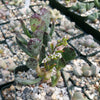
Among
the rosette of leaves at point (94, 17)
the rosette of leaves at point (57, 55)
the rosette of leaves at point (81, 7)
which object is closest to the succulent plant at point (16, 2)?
the rosette of leaves at point (81, 7)

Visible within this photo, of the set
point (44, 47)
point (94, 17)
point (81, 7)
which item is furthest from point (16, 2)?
point (44, 47)

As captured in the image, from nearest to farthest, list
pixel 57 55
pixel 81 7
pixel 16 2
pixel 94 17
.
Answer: pixel 57 55
pixel 94 17
pixel 81 7
pixel 16 2

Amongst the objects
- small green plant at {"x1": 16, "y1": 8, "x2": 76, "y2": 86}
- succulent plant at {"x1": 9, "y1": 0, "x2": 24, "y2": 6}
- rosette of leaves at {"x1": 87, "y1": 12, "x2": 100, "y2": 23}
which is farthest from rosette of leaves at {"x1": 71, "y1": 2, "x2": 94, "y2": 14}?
small green plant at {"x1": 16, "y1": 8, "x2": 76, "y2": 86}

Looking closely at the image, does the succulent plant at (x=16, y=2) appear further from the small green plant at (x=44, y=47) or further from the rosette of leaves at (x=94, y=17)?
the small green plant at (x=44, y=47)

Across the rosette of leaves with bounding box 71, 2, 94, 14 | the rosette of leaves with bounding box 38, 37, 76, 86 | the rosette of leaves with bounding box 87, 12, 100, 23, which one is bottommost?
the rosette of leaves with bounding box 87, 12, 100, 23

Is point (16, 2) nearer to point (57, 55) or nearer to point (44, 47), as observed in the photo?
point (44, 47)

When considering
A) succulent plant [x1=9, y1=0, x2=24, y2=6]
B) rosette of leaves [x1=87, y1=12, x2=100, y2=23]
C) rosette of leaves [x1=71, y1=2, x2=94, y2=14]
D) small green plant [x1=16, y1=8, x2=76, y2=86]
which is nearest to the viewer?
small green plant [x1=16, y1=8, x2=76, y2=86]

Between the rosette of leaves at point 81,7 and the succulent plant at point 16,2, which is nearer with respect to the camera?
the rosette of leaves at point 81,7

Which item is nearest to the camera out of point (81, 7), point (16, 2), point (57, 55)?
point (57, 55)

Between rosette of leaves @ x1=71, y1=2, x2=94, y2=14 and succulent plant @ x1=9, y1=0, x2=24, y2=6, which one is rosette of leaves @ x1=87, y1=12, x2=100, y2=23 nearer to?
rosette of leaves @ x1=71, y1=2, x2=94, y2=14

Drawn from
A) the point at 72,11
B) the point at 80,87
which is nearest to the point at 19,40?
the point at 80,87

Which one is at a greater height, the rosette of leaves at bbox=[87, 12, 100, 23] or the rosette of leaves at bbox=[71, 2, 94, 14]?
the rosette of leaves at bbox=[71, 2, 94, 14]

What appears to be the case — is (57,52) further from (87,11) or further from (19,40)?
(87,11)
